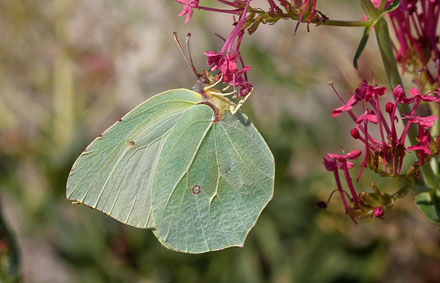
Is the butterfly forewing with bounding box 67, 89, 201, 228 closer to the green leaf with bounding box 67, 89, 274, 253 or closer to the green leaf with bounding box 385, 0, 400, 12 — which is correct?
the green leaf with bounding box 67, 89, 274, 253

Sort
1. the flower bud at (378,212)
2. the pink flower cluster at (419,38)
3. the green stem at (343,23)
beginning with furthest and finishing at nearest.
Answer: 1. the pink flower cluster at (419,38)
2. the flower bud at (378,212)
3. the green stem at (343,23)

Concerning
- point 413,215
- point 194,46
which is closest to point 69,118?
point 194,46

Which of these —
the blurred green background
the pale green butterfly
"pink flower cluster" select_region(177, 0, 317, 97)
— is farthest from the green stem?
the blurred green background

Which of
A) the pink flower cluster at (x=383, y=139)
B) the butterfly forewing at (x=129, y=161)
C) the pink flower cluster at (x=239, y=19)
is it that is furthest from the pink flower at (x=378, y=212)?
the butterfly forewing at (x=129, y=161)

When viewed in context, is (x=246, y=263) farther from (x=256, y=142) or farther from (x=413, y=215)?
(x=256, y=142)

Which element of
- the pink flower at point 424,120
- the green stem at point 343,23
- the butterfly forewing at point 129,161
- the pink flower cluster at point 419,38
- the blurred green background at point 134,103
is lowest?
the blurred green background at point 134,103

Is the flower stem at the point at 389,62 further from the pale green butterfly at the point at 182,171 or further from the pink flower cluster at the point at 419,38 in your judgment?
the pale green butterfly at the point at 182,171

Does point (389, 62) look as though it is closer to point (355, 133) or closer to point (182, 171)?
point (355, 133)
